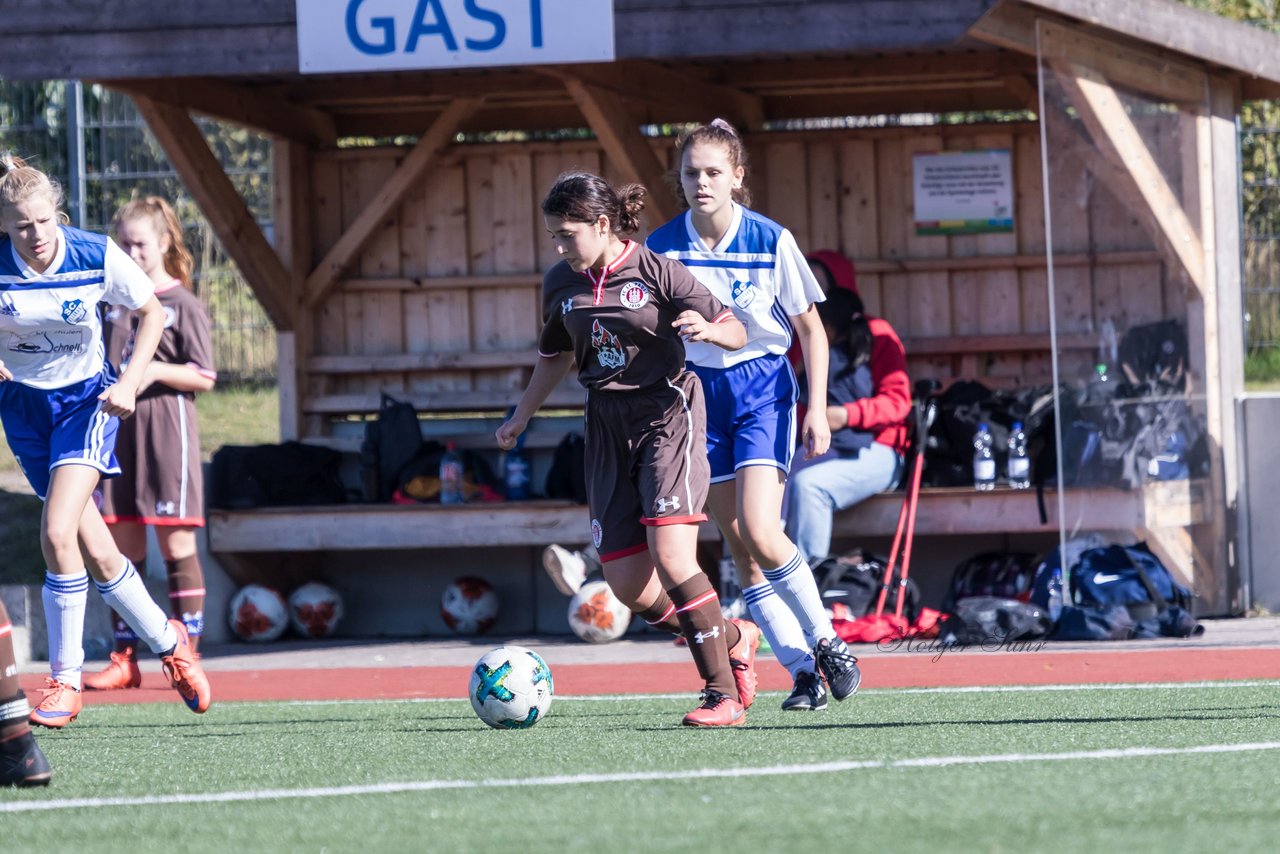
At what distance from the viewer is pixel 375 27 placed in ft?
29.3

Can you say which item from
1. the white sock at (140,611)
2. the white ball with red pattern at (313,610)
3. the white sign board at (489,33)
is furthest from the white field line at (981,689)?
the white ball with red pattern at (313,610)

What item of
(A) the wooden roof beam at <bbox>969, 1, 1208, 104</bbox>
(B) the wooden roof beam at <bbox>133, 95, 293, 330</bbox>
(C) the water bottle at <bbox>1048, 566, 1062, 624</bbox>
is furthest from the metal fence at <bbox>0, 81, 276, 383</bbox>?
(C) the water bottle at <bbox>1048, 566, 1062, 624</bbox>

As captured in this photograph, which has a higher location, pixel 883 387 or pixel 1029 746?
pixel 883 387

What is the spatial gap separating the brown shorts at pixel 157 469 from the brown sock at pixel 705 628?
3.05m

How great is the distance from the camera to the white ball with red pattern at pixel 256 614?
34.0 feet

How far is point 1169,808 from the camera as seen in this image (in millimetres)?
3469

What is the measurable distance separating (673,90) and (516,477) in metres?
2.44

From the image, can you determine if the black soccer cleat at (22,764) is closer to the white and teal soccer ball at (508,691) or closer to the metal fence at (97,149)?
the white and teal soccer ball at (508,691)

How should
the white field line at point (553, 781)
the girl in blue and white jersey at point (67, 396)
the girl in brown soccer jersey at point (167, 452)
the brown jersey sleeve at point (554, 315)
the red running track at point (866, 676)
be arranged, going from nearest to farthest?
1. the white field line at point (553, 781)
2. the brown jersey sleeve at point (554, 315)
3. the girl in blue and white jersey at point (67, 396)
4. the red running track at point (866, 676)
5. the girl in brown soccer jersey at point (167, 452)

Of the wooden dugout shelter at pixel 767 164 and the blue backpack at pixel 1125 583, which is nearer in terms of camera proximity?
the blue backpack at pixel 1125 583

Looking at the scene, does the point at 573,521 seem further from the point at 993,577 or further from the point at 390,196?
the point at 390,196

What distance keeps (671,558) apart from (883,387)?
14.2ft

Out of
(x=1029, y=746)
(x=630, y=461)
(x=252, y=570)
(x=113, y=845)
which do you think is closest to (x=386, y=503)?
(x=252, y=570)

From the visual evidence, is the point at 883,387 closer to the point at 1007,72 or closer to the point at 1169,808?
the point at 1007,72
